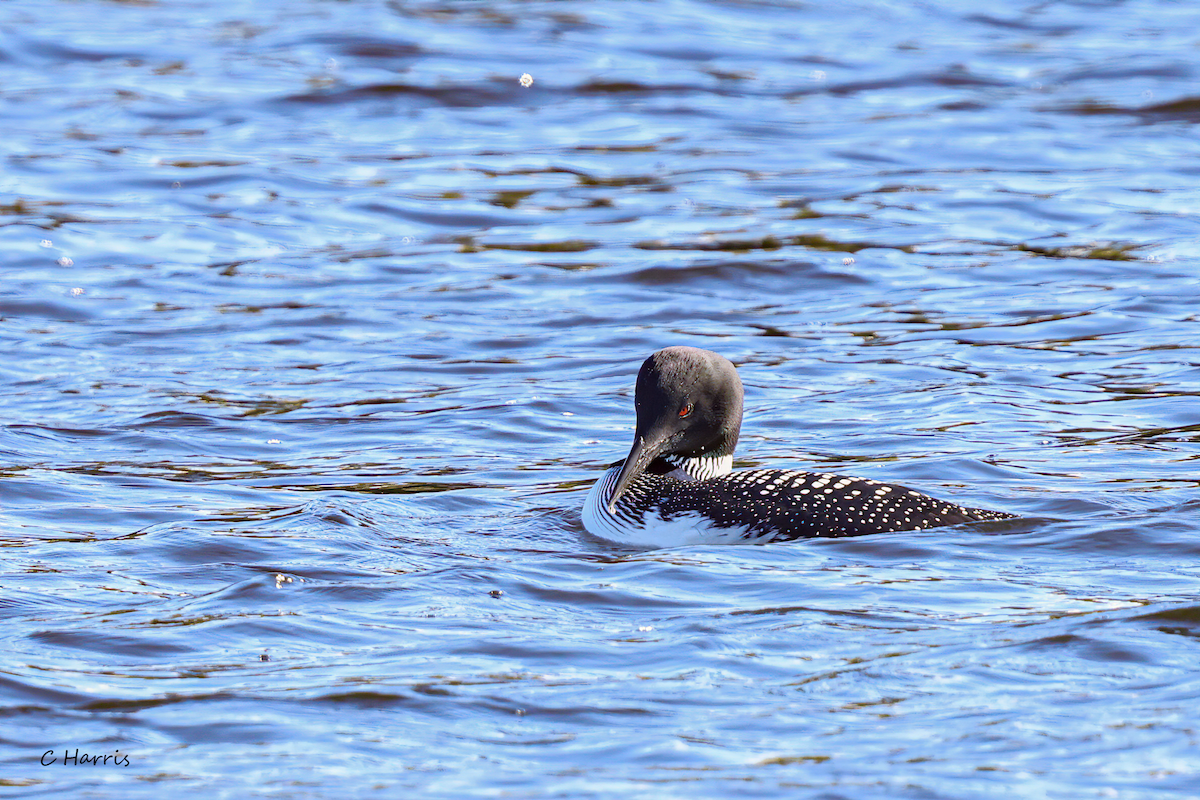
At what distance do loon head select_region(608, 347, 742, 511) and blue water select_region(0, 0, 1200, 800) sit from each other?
424 mm

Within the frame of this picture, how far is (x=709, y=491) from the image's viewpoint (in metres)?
6.88

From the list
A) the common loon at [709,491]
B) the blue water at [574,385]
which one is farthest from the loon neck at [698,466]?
the blue water at [574,385]

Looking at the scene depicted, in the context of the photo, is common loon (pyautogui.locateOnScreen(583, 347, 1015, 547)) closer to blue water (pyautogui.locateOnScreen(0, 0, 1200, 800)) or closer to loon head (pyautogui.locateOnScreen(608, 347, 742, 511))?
loon head (pyautogui.locateOnScreen(608, 347, 742, 511))

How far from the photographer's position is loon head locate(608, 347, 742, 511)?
7.09m

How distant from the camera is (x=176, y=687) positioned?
16.6 feet

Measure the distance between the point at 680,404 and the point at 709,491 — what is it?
413 mm

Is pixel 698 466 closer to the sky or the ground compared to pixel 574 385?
closer to the sky

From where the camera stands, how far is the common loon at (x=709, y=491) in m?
6.54

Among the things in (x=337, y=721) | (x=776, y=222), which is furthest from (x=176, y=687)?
(x=776, y=222)
